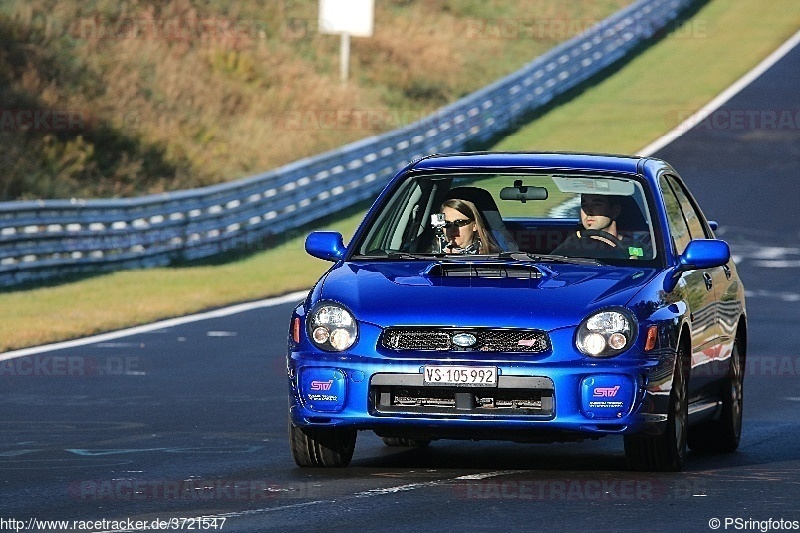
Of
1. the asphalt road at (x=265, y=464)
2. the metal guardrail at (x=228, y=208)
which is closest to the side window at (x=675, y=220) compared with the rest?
the asphalt road at (x=265, y=464)

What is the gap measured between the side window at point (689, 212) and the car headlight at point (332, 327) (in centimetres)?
270

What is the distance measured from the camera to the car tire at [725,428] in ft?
35.3

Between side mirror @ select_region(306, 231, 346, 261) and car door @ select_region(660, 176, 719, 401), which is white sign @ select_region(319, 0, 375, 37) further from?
side mirror @ select_region(306, 231, 346, 261)

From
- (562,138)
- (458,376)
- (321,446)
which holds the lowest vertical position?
(562,138)

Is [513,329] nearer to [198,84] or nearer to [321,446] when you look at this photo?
[321,446]

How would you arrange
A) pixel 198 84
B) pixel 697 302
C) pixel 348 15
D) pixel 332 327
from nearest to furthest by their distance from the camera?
pixel 332 327
pixel 697 302
pixel 198 84
pixel 348 15

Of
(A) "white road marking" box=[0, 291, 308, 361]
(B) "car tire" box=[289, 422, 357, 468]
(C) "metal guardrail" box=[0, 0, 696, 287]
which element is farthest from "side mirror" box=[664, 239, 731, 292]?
(C) "metal guardrail" box=[0, 0, 696, 287]

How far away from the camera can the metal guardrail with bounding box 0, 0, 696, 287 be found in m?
23.0

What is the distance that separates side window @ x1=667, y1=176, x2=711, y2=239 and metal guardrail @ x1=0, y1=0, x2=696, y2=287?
12606 mm

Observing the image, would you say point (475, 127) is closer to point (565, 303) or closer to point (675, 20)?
point (675, 20)

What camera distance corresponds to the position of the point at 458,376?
8781 mm

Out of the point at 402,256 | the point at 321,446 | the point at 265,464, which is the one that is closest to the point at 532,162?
the point at 402,256

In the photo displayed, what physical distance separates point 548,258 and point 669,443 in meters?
1.21

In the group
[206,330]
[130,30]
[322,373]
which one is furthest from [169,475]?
[130,30]
